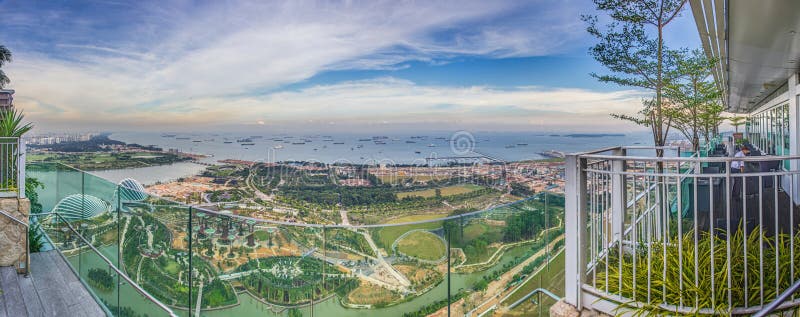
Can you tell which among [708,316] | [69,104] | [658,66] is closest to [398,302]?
[708,316]

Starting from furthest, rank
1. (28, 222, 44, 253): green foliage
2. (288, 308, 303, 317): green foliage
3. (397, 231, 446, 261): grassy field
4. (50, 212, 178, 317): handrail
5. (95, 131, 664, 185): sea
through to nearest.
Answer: (95, 131, 664, 185): sea, (28, 222, 44, 253): green foliage, (50, 212, 178, 317): handrail, (288, 308, 303, 317): green foliage, (397, 231, 446, 261): grassy field

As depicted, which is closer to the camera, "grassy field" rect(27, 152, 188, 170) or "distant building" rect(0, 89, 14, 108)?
"distant building" rect(0, 89, 14, 108)

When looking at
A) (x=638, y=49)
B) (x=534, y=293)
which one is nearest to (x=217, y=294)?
(x=534, y=293)

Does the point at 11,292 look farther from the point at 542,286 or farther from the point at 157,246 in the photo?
the point at 542,286

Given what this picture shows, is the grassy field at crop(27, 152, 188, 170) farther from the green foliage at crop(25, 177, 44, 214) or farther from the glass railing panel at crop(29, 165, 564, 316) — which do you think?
the glass railing panel at crop(29, 165, 564, 316)

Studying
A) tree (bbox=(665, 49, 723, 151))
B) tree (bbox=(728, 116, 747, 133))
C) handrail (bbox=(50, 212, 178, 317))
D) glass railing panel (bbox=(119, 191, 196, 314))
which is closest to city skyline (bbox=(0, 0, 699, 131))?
tree (bbox=(665, 49, 723, 151))

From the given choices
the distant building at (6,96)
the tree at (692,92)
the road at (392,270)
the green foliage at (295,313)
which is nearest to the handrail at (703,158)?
the road at (392,270)

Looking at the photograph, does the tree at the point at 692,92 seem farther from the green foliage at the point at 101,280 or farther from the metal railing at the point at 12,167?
the metal railing at the point at 12,167
